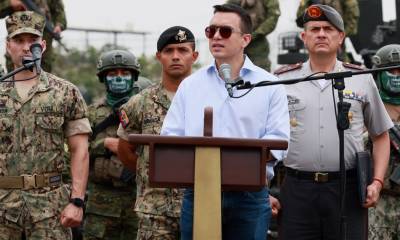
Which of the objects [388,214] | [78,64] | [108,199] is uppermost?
[78,64]

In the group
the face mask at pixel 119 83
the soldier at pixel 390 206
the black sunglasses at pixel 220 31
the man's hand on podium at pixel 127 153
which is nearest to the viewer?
the black sunglasses at pixel 220 31

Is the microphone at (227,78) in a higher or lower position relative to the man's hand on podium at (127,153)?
higher

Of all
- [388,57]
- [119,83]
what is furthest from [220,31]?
[388,57]

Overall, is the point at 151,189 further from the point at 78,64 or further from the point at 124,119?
the point at 78,64

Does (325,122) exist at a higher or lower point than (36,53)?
lower

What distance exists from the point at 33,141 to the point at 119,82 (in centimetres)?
273

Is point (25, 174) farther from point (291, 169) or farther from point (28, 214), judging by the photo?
point (291, 169)

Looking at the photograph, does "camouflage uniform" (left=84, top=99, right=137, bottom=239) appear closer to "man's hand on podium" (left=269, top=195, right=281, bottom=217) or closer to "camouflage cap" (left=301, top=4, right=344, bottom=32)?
"man's hand on podium" (left=269, top=195, right=281, bottom=217)

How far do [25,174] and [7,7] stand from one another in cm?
454

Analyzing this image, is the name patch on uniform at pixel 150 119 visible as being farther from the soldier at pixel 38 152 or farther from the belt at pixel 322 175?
the belt at pixel 322 175

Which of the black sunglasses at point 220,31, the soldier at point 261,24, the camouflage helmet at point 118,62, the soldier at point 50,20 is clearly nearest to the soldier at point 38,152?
the black sunglasses at point 220,31

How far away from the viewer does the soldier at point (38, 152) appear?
21.5 feet

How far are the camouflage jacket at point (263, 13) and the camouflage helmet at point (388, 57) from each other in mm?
2768

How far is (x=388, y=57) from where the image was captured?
9.13 meters
